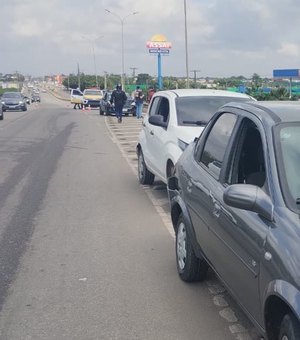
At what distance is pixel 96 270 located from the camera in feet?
17.6

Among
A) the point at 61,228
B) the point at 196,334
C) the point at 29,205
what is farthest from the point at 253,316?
the point at 29,205

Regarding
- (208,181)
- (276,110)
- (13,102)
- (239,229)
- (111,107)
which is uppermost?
(276,110)

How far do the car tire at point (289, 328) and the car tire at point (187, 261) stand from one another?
198 cm

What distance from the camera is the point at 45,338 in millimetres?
3920

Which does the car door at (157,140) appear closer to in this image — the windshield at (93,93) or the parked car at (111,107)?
the parked car at (111,107)

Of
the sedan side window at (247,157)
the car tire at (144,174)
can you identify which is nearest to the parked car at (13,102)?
the car tire at (144,174)

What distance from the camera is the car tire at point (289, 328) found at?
Result: 263cm

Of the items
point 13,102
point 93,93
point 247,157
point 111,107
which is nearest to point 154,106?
point 247,157

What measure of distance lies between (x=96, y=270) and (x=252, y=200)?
107 inches

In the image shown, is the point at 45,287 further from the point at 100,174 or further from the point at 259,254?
the point at 100,174

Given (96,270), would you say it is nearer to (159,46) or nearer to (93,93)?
(93,93)

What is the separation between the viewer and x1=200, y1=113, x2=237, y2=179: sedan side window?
4.19m

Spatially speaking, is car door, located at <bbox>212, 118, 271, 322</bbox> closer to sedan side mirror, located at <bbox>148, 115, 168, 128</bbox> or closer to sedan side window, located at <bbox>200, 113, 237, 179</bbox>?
sedan side window, located at <bbox>200, 113, 237, 179</bbox>

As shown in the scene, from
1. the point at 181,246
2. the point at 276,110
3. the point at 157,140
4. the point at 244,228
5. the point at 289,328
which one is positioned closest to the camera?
the point at 289,328
